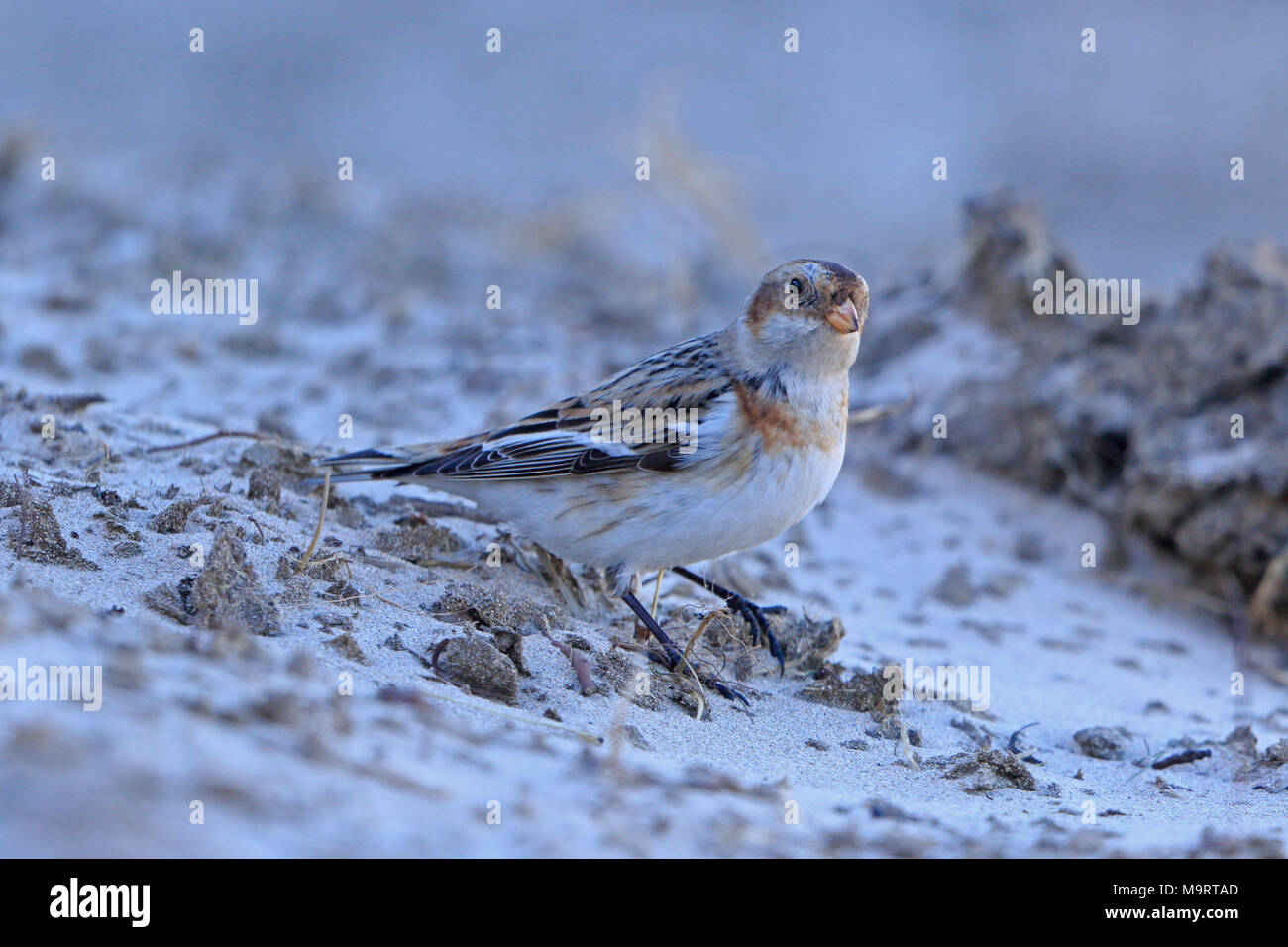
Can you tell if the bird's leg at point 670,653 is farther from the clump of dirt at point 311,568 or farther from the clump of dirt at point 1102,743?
the clump of dirt at point 1102,743

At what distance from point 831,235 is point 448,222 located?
383 centimetres

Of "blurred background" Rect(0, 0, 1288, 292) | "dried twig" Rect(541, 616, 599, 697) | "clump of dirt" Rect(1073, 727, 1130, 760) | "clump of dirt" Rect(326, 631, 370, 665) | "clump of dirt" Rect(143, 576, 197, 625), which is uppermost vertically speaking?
"blurred background" Rect(0, 0, 1288, 292)

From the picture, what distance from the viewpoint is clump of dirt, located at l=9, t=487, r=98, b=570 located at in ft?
12.4

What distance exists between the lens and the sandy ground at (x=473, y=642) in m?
2.51

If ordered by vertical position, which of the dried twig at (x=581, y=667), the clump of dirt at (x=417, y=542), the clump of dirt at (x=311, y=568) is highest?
the clump of dirt at (x=417, y=542)

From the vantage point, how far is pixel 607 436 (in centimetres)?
463

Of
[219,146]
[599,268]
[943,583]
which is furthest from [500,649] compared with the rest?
[219,146]

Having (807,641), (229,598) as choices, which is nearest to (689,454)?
(807,641)

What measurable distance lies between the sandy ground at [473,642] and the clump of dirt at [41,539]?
12 mm

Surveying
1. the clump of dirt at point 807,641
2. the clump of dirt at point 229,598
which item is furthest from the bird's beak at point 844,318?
the clump of dirt at point 229,598

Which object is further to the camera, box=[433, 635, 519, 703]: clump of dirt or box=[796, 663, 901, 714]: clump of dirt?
box=[796, 663, 901, 714]: clump of dirt

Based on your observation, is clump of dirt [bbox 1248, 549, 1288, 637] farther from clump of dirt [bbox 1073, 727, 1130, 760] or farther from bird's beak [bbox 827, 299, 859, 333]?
bird's beak [bbox 827, 299, 859, 333]

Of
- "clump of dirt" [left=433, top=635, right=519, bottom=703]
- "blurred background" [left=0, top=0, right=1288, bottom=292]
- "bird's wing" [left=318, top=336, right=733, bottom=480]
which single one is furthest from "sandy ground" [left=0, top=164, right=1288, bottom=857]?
"blurred background" [left=0, top=0, right=1288, bottom=292]
